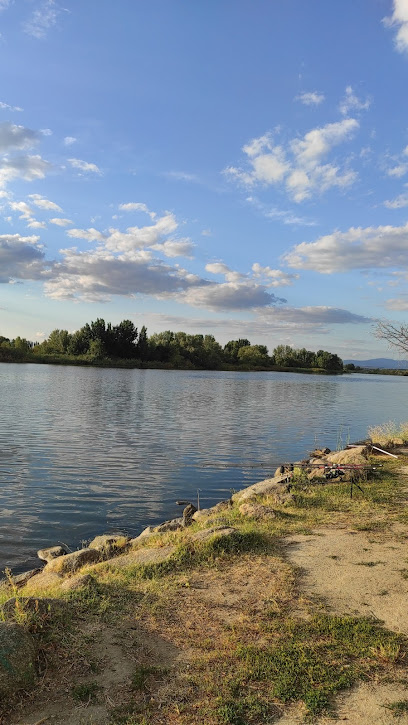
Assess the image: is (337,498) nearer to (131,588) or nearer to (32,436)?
(131,588)

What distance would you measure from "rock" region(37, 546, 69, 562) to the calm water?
0.68ft

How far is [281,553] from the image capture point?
8.72 meters

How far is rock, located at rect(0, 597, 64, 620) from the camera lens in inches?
214

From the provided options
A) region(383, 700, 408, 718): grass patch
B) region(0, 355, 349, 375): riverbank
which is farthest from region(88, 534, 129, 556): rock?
region(0, 355, 349, 375): riverbank

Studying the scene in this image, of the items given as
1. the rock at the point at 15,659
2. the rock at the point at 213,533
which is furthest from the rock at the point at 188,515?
the rock at the point at 15,659

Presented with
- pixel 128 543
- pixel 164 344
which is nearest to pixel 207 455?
pixel 128 543

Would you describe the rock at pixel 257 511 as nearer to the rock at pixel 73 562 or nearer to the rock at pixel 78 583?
the rock at pixel 73 562

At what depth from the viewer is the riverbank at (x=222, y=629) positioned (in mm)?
4703

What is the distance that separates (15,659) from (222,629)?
7.82 ft

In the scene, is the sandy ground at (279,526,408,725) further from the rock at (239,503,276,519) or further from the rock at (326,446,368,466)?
the rock at (326,446,368,466)

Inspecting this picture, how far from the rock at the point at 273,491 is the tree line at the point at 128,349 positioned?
10342 centimetres

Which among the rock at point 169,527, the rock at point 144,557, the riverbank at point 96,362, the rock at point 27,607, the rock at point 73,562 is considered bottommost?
the rock at point 169,527

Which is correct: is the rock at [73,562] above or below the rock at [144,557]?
below

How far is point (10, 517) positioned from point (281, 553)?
26.9 ft
